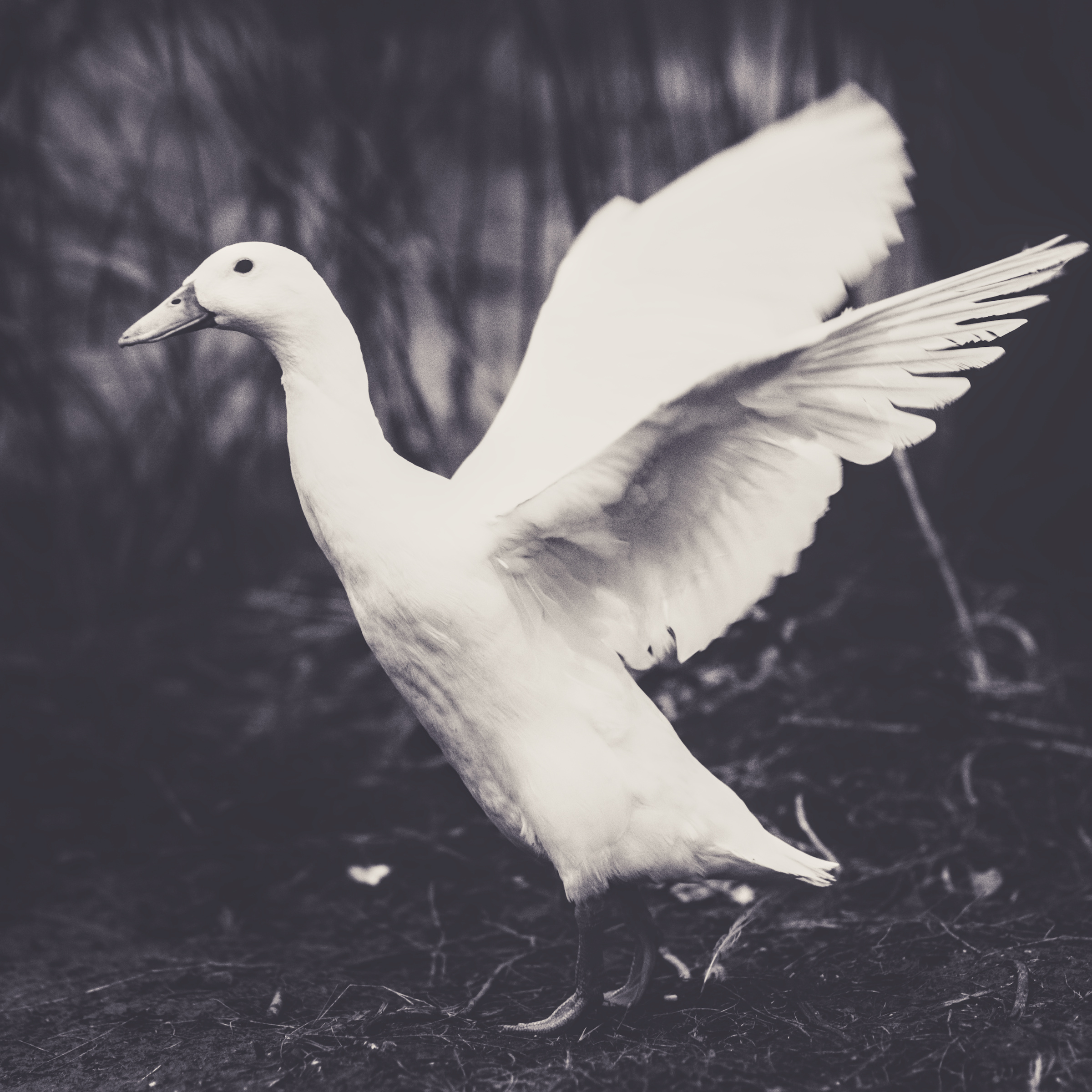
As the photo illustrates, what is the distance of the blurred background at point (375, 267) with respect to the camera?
243 centimetres

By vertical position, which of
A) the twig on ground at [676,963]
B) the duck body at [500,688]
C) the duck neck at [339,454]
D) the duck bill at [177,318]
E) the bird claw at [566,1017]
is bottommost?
the twig on ground at [676,963]

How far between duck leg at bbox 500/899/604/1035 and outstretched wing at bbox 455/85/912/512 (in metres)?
0.59

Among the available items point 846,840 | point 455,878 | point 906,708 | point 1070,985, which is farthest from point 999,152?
point 455,878

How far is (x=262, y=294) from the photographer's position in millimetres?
1622

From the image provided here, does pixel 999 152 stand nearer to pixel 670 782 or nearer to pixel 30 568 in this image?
pixel 670 782

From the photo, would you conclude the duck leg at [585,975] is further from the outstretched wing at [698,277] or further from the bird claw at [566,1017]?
the outstretched wing at [698,277]

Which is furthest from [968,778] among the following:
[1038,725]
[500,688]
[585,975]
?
[500,688]

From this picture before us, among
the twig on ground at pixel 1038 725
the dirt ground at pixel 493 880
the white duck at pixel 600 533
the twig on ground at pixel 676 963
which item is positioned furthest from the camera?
the twig on ground at pixel 1038 725

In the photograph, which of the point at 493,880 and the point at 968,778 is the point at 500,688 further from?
the point at 968,778

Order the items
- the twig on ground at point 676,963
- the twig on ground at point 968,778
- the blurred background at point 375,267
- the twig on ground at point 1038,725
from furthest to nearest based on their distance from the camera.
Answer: the blurred background at point 375,267, the twig on ground at point 1038,725, the twig on ground at point 968,778, the twig on ground at point 676,963

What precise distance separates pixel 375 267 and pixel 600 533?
140 cm

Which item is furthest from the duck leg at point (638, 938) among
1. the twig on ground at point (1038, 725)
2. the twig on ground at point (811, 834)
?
the twig on ground at point (1038, 725)

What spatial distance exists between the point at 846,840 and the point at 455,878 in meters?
0.72

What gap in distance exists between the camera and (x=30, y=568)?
10.3 feet
